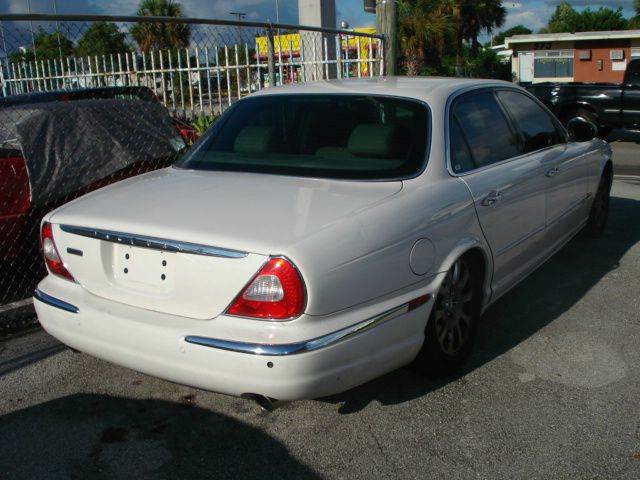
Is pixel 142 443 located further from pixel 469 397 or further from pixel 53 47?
pixel 53 47

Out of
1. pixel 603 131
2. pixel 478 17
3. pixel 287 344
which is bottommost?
pixel 603 131

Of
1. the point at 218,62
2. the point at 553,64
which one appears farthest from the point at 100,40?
the point at 553,64

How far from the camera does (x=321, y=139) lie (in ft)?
12.6

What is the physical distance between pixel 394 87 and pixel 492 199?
885mm

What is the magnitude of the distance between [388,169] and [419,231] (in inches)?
19.4

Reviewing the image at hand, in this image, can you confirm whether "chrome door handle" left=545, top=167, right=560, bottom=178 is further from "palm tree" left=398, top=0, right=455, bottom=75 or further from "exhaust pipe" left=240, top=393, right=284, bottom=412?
"palm tree" left=398, top=0, right=455, bottom=75

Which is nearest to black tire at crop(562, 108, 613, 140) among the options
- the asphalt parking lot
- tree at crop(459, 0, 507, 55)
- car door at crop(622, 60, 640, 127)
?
car door at crop(622, 60, 640, 127)

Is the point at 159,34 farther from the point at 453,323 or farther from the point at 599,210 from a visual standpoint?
the point at 453,323

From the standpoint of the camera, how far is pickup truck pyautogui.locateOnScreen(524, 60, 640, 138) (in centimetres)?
1401

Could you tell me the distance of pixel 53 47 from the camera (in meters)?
16.7

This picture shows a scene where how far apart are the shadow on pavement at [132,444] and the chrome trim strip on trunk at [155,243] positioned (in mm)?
907

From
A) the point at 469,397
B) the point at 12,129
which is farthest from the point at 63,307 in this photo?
the point at 12,129

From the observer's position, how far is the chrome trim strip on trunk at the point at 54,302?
3178mm

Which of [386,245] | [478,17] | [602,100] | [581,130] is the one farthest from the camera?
[478,17]
